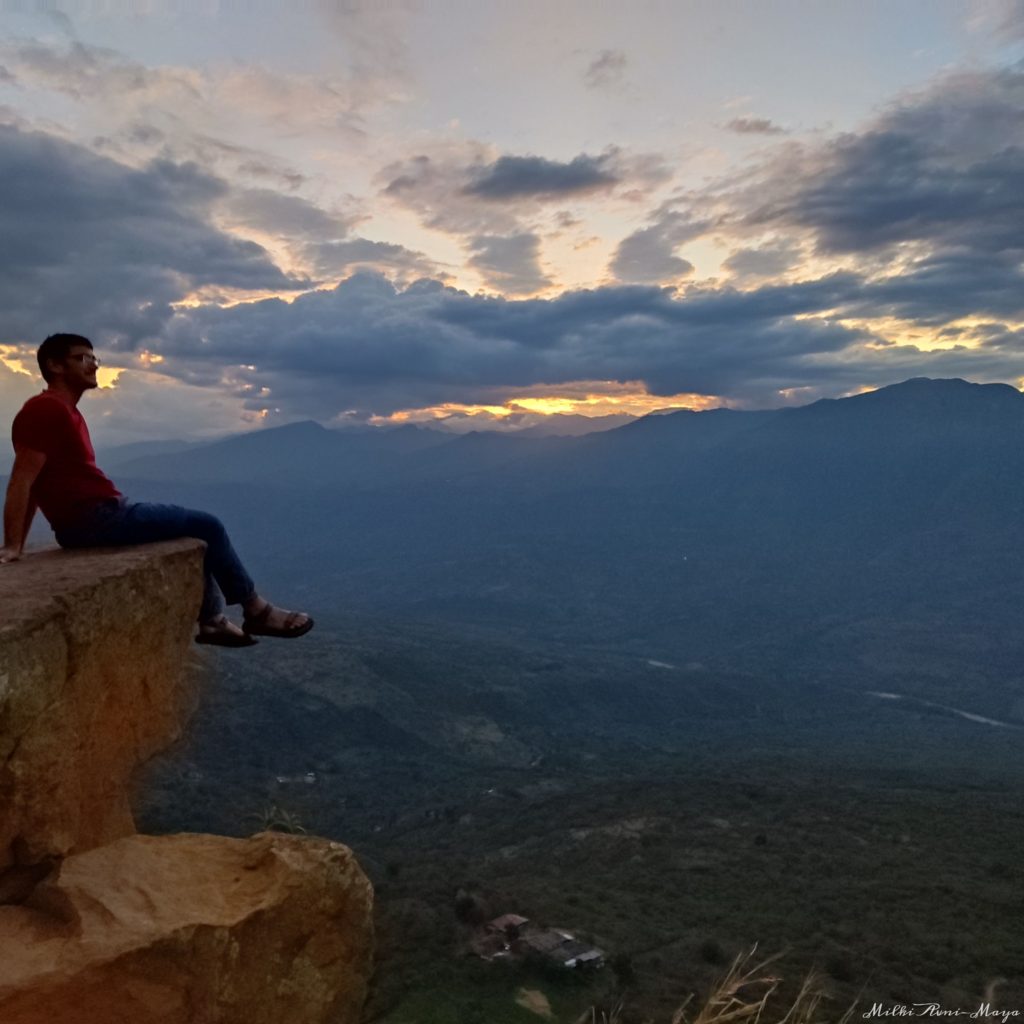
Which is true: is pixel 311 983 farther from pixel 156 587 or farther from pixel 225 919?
pixel 156 587

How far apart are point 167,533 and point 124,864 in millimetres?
2898

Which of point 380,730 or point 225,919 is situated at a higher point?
point 225,919

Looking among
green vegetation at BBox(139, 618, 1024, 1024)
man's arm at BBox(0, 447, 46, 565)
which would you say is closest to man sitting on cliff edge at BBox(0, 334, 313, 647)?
man's arm at BBox(0, 447, 46, 565)

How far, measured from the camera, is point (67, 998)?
531 centimetres

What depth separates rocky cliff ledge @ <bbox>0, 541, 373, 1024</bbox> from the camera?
5.55 metres

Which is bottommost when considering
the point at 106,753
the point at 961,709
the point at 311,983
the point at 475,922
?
the point at 961,709

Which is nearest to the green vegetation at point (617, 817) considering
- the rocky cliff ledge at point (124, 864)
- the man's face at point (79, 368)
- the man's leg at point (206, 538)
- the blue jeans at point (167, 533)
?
the man's leg at point (206, 538)

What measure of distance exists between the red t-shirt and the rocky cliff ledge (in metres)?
0.47

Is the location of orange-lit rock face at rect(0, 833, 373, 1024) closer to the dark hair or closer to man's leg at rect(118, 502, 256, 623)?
man's leg at rect(118, 502, 256, 623)

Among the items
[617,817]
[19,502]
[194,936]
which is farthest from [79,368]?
[617,817]

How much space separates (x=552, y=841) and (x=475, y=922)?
66.8ft

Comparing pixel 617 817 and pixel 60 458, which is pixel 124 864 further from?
pixel 617 817

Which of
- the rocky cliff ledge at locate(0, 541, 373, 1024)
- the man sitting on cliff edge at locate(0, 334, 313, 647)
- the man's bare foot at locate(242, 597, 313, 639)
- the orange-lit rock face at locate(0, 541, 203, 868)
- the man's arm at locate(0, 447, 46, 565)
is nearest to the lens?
the rocky cliff ledge at locate(0, 541, 373, 1024)

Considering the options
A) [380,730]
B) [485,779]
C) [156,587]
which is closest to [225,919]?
[156,587]
